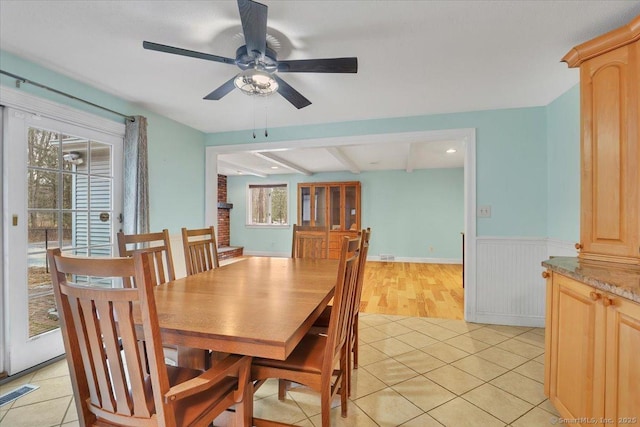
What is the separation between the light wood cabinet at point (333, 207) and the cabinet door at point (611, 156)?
5.43 metres

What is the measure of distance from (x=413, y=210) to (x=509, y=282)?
4.02 meters

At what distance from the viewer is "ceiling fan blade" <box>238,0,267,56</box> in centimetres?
133

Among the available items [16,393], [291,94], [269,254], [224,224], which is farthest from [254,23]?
[224,224]

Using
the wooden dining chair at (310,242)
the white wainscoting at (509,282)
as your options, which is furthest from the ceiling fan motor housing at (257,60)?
the white wainscoting at (509,282)

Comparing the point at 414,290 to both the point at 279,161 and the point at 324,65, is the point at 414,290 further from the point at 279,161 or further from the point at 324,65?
the point at 324,65

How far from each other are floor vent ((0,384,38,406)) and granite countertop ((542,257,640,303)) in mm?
3251

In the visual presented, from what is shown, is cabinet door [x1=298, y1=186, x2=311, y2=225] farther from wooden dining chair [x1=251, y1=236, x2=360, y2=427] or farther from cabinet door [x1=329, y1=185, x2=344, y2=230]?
wooden dining chair [x1=251, y1=236, x2=360, y2=427]

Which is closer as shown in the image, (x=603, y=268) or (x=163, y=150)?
(x=603, y=268)

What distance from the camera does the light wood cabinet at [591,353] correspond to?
109 cm

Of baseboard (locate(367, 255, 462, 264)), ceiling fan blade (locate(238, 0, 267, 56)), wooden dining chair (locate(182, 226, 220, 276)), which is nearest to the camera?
ceiling fan blade (locate(238, 0, 267, 56))

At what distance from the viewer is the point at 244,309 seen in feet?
4.10

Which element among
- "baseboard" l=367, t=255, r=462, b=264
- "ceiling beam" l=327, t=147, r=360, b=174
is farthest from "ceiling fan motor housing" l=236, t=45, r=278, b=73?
"baseboard" l=367, t=255, r=462, b=264

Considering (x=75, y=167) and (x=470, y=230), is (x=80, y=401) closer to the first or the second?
(x=75, y=167)

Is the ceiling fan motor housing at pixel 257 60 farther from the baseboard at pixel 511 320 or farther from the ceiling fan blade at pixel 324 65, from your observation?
the baseboard at pixel 511 320
